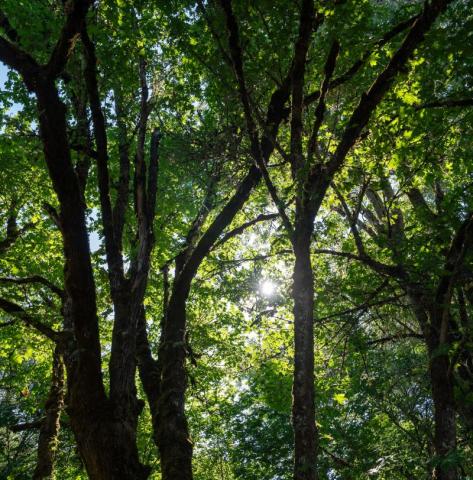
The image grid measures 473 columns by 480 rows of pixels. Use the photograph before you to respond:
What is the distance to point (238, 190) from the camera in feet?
23.5

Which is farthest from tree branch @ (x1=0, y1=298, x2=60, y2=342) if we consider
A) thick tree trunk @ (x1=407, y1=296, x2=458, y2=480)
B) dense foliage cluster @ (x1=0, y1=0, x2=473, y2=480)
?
thick tree trunk @ (x1=407, y1=296, x2=458, y2=480)

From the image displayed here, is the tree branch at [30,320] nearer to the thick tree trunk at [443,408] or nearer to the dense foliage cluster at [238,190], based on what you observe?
the dense foliage cluster at [238,190]

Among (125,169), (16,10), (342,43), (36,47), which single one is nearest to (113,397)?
(125,169)

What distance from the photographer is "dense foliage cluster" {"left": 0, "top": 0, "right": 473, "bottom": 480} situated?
4.84 meters

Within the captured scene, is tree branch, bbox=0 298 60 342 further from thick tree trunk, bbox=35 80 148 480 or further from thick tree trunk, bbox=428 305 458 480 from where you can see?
thick tree trunk, bbox=428 305 458 480

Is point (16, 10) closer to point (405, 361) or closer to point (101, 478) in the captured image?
point (101, 478)

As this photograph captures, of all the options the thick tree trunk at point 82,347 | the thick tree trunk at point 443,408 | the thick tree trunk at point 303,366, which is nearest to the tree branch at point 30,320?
the thick tree trunk at point 82,347

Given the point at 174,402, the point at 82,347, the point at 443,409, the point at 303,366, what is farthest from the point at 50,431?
the point at 443,409

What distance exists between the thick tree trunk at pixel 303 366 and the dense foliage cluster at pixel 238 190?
0.07 feet

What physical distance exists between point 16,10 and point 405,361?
42.6ft

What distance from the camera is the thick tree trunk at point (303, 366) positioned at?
411 centimetres

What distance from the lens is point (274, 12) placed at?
538 centimetres

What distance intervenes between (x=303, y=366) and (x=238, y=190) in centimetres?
359

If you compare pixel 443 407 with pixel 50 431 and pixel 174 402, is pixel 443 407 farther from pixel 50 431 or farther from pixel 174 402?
pixel 50 431
